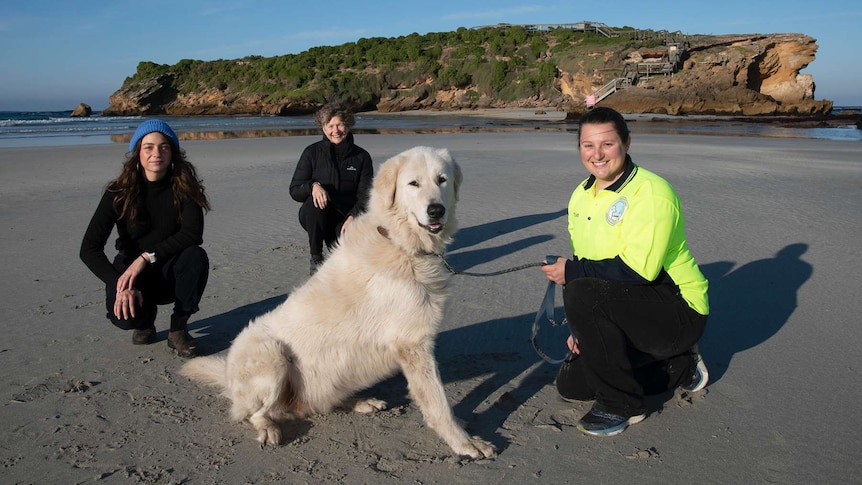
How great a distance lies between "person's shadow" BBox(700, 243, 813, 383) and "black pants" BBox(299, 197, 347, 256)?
11.6 feet

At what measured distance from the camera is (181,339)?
393cm

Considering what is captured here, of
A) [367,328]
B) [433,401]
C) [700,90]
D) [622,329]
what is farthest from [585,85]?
[433,401]

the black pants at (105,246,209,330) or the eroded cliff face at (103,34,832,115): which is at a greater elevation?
the eroded cliff face at (103,34,832,115)

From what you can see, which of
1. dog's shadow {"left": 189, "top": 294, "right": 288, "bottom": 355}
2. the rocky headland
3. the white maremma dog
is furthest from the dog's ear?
the rocky headland

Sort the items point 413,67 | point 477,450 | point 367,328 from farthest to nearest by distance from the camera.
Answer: point 413,67
point 367,328
point 477,450

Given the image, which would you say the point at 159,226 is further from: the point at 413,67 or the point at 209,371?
the point at 413,67

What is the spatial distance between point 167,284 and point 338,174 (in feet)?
7.26

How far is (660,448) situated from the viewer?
2.75m

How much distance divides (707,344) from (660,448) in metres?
1.43

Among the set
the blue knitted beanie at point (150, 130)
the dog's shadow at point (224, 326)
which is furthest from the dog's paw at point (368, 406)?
the blue knitted beanie at point (150, 130)

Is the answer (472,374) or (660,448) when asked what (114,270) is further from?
(660,448)

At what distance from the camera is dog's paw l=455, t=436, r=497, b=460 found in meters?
2.72

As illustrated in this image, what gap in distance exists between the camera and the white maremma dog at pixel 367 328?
114 inches

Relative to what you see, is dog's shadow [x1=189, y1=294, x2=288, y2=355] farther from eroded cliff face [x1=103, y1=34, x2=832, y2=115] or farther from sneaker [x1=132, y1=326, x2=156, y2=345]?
eroded cliff face [x1=103, y1=34, x2=832, y2=115]
